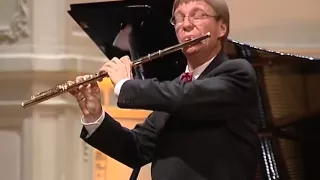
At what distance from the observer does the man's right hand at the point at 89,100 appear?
1.80m

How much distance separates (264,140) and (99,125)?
1009 mm

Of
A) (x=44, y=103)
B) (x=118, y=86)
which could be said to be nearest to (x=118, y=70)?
(x=118, y=86)

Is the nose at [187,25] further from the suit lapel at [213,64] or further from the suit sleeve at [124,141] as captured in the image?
the suit sleeve at [124,141]

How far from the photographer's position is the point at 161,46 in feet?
8.45

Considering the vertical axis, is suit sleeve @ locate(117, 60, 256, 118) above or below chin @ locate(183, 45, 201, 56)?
below

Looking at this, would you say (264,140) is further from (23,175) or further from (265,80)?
(23,175)

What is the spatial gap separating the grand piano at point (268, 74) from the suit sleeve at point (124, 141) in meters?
0.66

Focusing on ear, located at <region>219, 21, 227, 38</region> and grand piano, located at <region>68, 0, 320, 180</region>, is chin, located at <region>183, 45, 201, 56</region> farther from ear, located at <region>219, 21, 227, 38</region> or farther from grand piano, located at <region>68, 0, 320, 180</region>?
grand piano, located at <region>68, 0, 320, 180</region>

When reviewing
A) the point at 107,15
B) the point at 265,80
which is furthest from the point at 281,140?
the point at 107,15

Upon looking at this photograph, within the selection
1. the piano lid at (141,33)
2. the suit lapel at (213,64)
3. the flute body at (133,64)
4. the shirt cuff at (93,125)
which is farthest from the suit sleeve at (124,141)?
the piano lid at (141,33)

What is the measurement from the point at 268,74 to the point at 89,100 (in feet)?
3.61

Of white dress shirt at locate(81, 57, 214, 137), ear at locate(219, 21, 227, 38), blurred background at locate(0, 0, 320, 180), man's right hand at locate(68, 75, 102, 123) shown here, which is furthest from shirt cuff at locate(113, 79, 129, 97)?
blurred background at locate(0, 0, 320, 180)

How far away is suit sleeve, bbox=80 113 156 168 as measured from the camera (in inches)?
71.2

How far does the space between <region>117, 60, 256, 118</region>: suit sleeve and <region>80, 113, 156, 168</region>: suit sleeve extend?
179 millimetres
